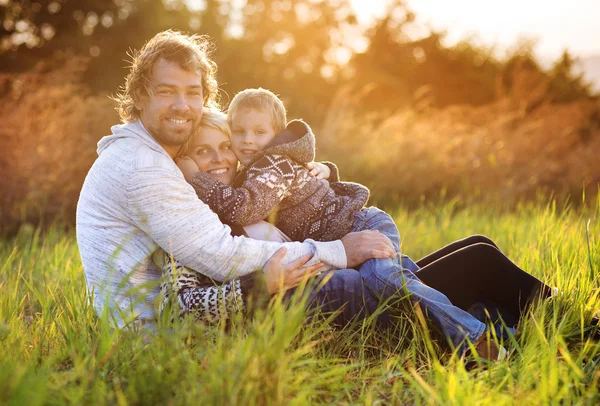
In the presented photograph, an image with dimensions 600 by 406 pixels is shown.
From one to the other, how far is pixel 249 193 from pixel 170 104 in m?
0.61

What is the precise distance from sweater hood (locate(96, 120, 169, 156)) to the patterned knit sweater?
0.32 metres

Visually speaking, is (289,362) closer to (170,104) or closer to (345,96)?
(170,104)

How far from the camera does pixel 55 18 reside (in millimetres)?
15633

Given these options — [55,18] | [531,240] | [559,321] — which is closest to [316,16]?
[55,18]

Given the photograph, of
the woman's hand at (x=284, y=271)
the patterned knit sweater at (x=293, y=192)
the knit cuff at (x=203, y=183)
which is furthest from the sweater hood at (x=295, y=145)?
the woman's hand at (x=284, y=271)

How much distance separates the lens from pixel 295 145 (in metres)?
3.31

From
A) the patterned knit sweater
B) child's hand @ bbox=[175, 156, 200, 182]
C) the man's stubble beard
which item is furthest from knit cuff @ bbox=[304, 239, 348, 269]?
the man's stubble beard

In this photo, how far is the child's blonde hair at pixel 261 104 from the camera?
3.52 meters

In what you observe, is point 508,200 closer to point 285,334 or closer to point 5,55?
point 285,334

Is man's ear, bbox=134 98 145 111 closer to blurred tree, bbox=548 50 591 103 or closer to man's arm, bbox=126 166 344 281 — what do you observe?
man's arm, bbox=126 166 344 281

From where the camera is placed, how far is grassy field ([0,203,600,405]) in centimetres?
185

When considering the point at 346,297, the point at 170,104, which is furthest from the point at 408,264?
the point at 170,104

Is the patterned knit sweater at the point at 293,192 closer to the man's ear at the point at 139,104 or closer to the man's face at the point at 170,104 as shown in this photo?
the man's face at the point at 170,104

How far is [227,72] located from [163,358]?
14.5m
